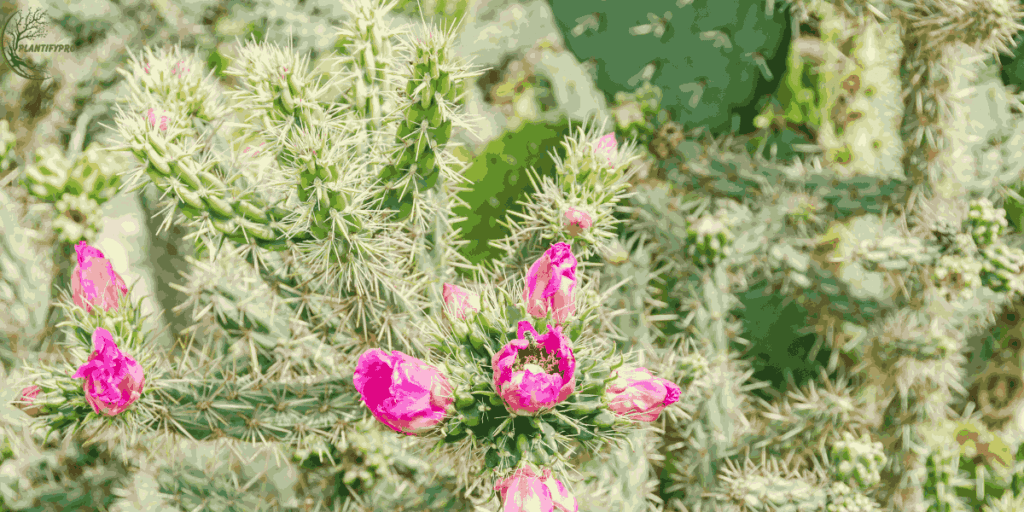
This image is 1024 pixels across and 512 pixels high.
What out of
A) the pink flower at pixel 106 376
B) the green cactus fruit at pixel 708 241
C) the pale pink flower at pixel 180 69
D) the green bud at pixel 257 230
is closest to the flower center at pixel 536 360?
the green bud at pixel 257 230

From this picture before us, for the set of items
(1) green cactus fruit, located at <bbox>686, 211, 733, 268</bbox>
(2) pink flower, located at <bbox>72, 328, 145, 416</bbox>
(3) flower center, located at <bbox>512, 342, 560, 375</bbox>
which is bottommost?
(1) green cactus fruit, located at <bbox>686, 211, 733, 268</bbox>

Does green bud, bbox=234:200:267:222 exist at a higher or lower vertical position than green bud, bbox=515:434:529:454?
higher

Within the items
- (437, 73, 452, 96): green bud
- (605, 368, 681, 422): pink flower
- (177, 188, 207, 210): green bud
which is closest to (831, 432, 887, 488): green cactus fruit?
(605, 368, 681, 422): pink flower

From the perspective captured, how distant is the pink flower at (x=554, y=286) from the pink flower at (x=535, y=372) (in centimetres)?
10

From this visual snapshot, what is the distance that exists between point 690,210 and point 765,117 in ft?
1.35

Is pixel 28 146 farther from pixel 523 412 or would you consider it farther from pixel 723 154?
pixel 723 154

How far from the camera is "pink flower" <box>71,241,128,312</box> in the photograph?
3.73 feet

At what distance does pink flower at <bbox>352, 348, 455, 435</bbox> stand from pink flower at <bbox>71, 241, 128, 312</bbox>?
0.61 m

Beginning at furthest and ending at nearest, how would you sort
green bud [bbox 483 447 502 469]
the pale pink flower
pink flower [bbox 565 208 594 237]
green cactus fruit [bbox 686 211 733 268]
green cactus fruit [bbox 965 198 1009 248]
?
green cactus fruit [bbox 686 211 733 268]
green cactus fruit [bbox 965 198 1009 248]
the pale pink flower
pink flower [bbox 565 208 594 237]
green bud [bbox 483 447 502 469]

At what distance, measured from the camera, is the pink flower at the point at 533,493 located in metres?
0.88

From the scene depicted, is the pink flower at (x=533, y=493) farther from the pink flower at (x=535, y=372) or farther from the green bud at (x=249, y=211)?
the green bud at (x=249, y=211)

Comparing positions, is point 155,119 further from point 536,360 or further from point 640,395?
point 640,395

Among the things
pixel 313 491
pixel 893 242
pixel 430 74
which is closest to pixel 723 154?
pixel 893 242

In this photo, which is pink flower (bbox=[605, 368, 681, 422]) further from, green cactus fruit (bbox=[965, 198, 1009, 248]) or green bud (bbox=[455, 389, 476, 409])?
green cactus fruit (bbox=[965, 198, 1009, 248])
